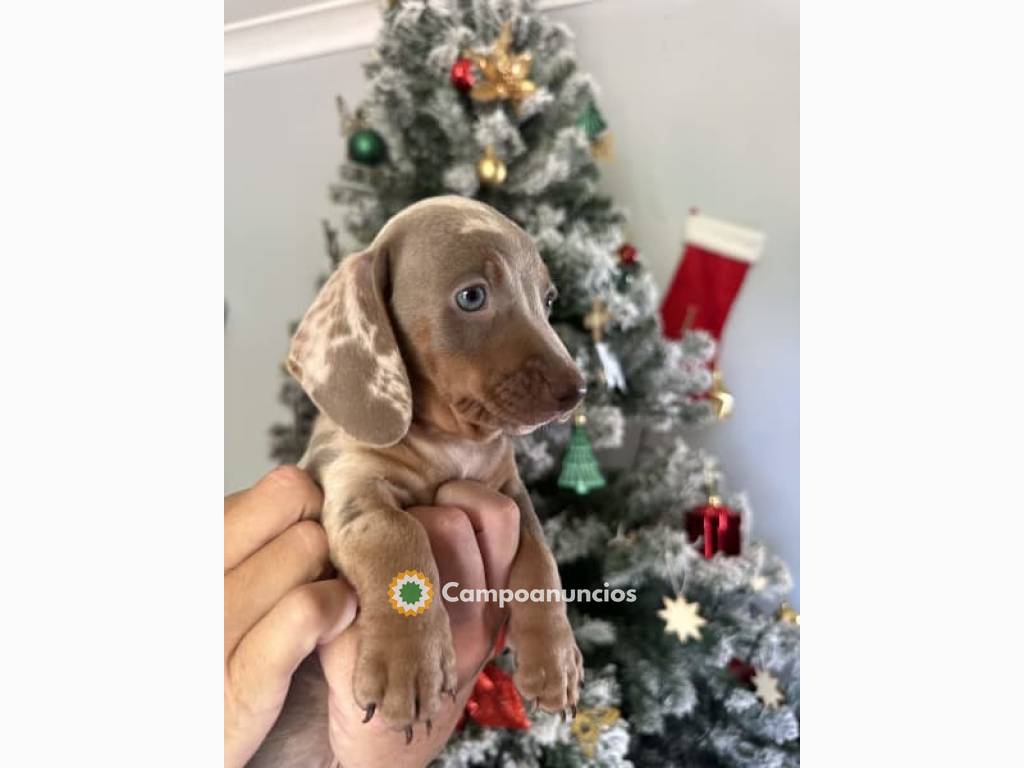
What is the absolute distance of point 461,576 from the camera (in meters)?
0.90

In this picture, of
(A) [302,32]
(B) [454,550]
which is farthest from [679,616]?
(A) [302,32]

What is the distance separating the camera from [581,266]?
48.5 inches

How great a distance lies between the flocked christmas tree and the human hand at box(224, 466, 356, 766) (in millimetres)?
223

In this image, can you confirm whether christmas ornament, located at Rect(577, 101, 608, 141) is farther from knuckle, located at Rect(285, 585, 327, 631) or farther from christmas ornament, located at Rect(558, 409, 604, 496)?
knuckle, located at Rect(285, 585, 327, 631)

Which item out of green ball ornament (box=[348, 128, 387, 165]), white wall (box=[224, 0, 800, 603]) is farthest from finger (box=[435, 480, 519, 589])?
green ball ornament (box=[348, 128, 387, 165])

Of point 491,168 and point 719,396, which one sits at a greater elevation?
point 491,168

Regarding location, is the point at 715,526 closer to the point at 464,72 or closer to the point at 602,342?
the point at 602,342

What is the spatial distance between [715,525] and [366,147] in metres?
0.97

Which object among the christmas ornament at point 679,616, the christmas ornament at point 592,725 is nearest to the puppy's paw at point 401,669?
the christmas ornament at point 592,725

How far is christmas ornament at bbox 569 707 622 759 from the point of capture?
48.9 inches
